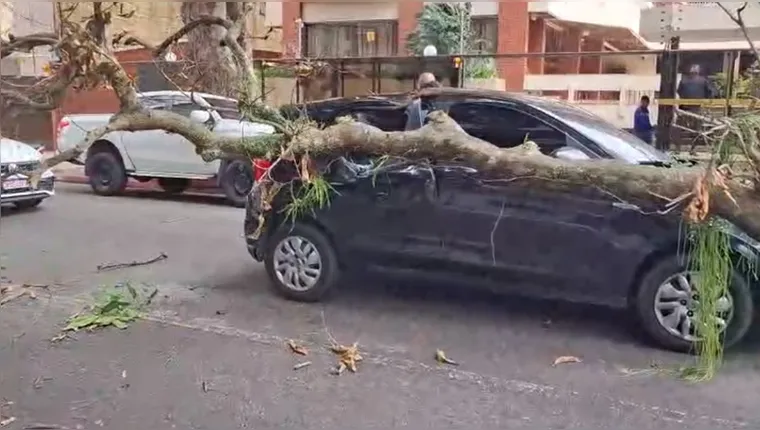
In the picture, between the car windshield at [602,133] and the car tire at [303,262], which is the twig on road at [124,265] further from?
the car windshield at [602,133]

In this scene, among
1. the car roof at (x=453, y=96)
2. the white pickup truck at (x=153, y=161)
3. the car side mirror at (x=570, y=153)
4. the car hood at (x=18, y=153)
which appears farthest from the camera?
the white pickup truck at (x=153, y=161)

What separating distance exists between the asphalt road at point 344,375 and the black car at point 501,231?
33 centimetres

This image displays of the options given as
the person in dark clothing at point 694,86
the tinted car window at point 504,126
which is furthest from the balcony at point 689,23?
the tinted car window at point 504,126

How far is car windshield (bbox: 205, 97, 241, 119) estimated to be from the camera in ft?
28.8

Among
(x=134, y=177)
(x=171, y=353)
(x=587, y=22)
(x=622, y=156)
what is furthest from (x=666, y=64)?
(x=171, y=353)

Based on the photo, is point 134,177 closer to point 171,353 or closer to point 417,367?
point 171,353

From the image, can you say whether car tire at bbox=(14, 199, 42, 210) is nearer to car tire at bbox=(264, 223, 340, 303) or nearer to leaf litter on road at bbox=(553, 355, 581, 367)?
car tire at bbox=(264, 223, 340, 303)

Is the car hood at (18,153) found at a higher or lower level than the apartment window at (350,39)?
lower

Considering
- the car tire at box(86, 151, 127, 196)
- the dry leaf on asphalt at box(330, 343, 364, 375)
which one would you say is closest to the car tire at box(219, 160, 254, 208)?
the car tire at box(86, 151, 127, 196)

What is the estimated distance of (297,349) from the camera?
213 inches

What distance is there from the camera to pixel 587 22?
17.2 meters

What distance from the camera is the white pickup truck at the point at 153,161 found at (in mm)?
11633

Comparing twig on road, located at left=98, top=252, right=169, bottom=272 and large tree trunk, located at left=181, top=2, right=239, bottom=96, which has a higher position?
large tree trunk, located at left=181, top=2, right=239, bottom=96

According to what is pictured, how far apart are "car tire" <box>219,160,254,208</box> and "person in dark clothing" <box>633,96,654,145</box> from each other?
5.82 meters
